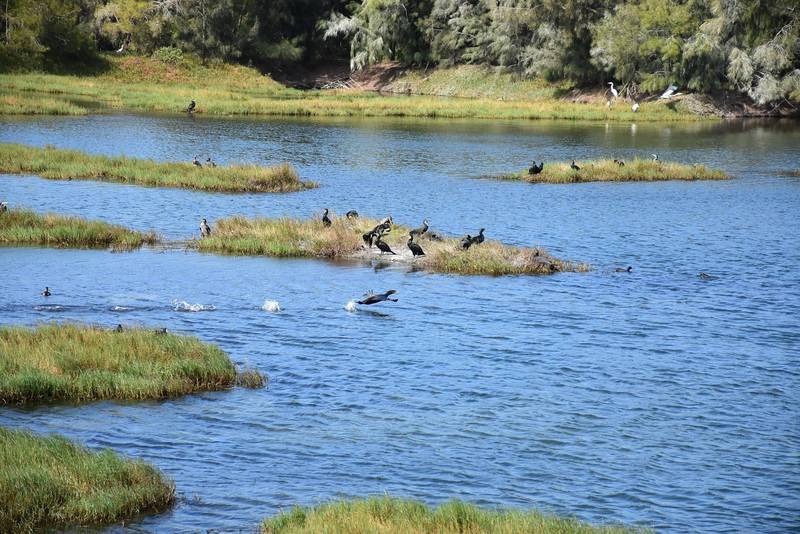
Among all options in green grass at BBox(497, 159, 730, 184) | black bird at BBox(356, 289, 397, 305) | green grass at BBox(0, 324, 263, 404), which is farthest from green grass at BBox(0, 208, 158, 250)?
green grass at BBox(497, 159, 730, 184)

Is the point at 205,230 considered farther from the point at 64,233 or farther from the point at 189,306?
the point at 189,306

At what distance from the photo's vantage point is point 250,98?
313 feet

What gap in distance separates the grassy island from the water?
85 cm

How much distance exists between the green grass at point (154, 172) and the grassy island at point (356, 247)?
37.8 feet

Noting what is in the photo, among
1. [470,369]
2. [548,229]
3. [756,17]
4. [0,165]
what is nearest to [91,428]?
[470,369]

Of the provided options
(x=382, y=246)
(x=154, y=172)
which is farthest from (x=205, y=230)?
(x=154, y=172)

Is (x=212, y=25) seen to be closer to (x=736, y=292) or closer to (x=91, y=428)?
(x=736, y=292)

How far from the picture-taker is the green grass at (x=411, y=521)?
45.3 feet

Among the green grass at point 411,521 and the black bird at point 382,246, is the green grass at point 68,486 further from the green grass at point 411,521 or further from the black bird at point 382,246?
the black bird at point 382,246

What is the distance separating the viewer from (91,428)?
18547 millimetres

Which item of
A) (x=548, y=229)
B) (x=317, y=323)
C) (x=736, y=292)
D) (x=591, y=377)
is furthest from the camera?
(x=548, y=229)

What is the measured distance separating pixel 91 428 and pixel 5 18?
9091 cm

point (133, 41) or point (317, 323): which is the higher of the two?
point (133, 41)

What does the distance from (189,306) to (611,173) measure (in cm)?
3320
